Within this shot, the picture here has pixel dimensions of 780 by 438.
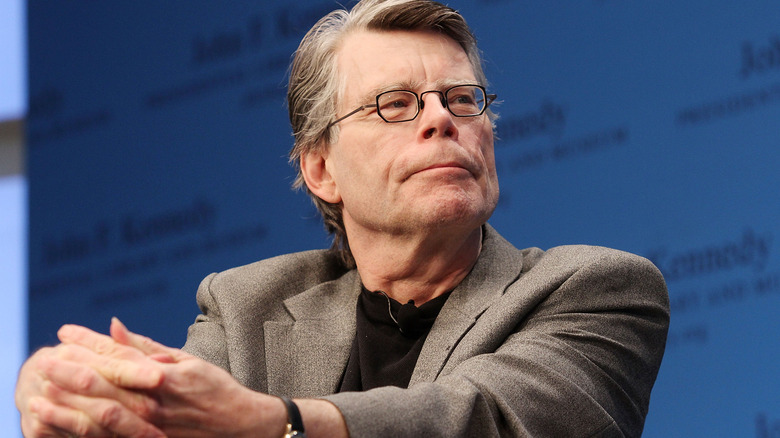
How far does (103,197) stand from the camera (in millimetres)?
4406

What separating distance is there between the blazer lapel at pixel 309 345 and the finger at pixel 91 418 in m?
0.76

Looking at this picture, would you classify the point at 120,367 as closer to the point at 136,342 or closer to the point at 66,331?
the point at 136,342

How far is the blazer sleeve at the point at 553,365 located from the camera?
1.46 m

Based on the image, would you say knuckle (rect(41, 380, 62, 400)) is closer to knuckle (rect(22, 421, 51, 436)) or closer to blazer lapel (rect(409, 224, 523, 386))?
knuckle (rect(22, 421, 51, 436))

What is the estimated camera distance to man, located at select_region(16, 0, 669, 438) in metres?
1.55

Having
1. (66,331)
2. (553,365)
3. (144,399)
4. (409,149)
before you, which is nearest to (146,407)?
(144,399)

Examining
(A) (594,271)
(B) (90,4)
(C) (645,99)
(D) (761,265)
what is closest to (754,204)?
(D) (761,265)

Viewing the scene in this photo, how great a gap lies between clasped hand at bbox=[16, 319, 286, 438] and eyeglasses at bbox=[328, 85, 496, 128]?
0.96 meters

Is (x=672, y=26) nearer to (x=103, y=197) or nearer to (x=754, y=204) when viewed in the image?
(x=754, y=204)

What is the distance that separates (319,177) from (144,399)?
1.23m

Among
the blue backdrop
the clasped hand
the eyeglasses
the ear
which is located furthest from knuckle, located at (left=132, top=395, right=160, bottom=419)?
the blue backdrop

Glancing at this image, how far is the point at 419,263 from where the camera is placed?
2.15 metres

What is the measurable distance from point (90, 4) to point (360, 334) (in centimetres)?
311

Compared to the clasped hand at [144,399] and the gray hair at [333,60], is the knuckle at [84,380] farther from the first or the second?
the gray hair at [333,60]
